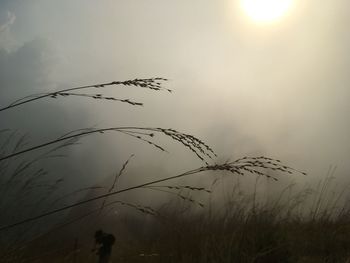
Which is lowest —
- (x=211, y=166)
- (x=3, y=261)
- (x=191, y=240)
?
(x=3, y=261)

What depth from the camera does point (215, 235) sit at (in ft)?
14.2

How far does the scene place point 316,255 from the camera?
4.83m

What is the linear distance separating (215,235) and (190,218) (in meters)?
0.40

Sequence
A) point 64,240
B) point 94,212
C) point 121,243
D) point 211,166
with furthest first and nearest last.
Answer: point 121,243
point 64,240
point 94,212
point 211,166

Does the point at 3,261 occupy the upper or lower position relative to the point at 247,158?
lower

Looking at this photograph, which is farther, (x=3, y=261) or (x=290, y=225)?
(x=290, y=225)

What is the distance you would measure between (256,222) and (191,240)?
2.37 ft

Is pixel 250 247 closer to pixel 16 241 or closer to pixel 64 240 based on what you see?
pixel 64 240

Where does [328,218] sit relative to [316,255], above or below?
above

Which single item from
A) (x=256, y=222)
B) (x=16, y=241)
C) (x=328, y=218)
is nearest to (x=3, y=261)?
(x=16, y=241)

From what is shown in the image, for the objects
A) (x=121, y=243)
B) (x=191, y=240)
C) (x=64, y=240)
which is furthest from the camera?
(x=121, y=243)

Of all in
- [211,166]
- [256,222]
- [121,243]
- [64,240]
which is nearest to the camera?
[211,166]

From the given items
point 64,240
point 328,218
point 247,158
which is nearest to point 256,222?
point 328,218

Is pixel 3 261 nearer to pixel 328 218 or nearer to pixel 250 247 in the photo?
pixel 250 247
